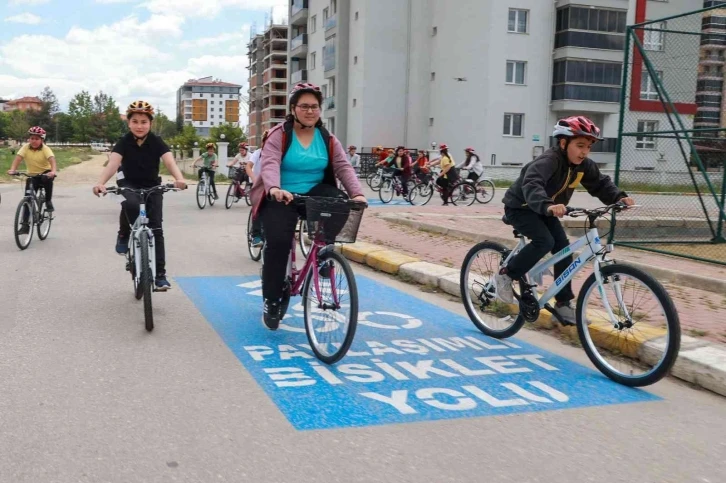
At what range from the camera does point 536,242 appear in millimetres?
5465

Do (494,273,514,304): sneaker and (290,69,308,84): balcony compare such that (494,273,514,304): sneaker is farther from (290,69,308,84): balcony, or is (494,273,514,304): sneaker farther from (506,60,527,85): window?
(290,69,308,84): balcony

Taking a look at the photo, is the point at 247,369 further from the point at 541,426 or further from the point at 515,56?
the point at 515,56

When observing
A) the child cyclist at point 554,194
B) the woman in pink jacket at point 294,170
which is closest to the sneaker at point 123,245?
the woman in pink jacket at point 294,170

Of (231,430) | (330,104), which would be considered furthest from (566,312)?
(330,104)

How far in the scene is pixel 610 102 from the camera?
4456 cm

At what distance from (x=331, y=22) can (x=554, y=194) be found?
51687mm

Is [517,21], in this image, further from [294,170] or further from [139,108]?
[294,170]

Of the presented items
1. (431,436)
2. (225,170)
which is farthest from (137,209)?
(225,170)

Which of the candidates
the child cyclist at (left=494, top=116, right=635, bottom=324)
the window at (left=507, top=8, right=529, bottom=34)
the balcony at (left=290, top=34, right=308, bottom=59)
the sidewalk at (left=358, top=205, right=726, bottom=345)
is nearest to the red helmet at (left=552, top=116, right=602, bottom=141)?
the child cyclist at (left=494, top=116, right=635, bottom=324)

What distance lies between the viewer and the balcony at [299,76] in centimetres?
6519

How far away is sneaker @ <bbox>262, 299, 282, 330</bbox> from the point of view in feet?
19.0

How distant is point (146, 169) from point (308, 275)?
2.28 m

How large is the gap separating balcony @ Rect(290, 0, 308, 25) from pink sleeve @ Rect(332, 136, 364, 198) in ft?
204

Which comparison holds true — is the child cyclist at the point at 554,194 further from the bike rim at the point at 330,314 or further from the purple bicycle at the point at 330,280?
the bike rim at the point at 330,314
